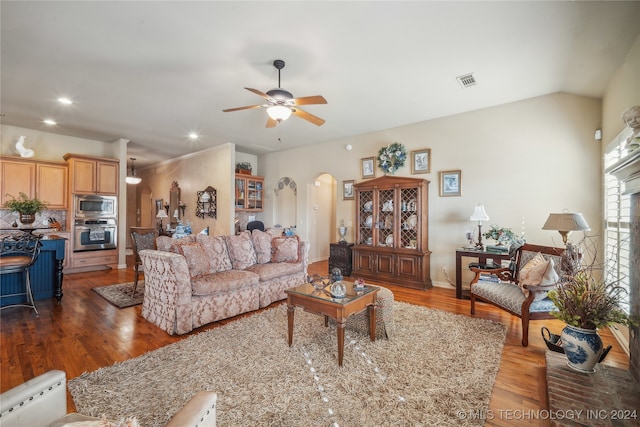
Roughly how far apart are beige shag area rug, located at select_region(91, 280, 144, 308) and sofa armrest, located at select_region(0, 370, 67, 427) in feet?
10.1

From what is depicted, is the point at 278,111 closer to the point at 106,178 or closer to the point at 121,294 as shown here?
the point at 121,294

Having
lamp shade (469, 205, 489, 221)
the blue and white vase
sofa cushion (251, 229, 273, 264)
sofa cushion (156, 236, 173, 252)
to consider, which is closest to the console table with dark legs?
lamp shade (469, 205, 489, 221)

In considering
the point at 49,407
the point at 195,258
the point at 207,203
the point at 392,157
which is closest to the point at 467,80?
the point at 392,157

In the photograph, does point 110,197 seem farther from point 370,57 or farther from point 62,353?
point 370,57

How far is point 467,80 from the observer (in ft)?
11.3

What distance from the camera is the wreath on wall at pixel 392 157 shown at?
5.23 metres

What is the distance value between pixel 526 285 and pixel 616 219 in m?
1.39

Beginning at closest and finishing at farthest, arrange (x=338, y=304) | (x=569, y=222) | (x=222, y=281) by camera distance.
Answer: (x=338, y=304) < (x=569, y=222) < (x=222, y=281)

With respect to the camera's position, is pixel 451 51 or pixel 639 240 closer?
pixel 639 240

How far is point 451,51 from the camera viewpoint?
2.83 meters

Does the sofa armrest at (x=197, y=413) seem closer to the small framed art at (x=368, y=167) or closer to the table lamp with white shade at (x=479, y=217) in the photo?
the table lamp with white shade at (x=479, y=217)

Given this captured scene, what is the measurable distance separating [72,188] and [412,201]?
22.4 ft

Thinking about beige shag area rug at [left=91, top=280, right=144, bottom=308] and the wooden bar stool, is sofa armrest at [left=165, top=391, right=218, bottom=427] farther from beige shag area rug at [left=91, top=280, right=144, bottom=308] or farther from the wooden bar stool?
the wooden bar stool

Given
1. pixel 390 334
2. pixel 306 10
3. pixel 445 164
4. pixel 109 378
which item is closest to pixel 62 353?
pixel 109 378
